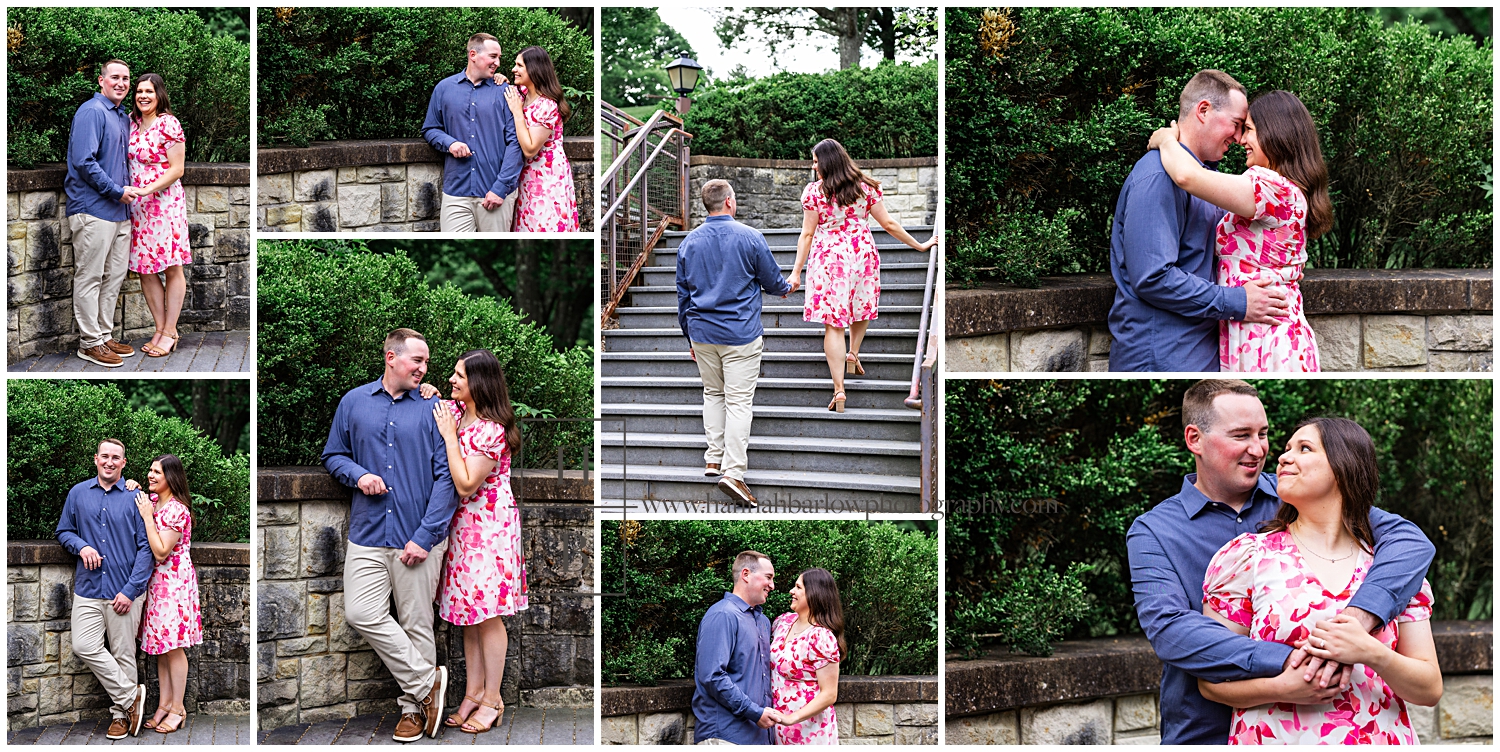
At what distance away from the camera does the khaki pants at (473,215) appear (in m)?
5.33

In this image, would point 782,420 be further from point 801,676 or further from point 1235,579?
point 1235,579

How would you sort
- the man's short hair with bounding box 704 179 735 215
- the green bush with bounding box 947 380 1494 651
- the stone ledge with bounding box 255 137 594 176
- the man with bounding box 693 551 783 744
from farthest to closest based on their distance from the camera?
the man's short hair with bounding box 704 179 735 215 → the green bush with bounding box 947 380 1494 651 → the stone ledge with bounding box 255 137 594 176 → the man with bounding box 693 551 783 744

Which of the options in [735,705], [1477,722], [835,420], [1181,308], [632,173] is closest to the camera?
[1181,308]

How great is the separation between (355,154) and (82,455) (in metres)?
2.44

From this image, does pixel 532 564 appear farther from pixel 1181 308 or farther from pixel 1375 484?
pixel 1375 484

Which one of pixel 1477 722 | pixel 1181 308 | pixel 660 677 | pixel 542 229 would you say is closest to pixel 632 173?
pixel 542 229

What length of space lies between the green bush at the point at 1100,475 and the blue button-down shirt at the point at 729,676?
1.12 m

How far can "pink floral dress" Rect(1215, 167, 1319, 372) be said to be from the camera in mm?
4156

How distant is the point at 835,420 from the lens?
580 centimetres

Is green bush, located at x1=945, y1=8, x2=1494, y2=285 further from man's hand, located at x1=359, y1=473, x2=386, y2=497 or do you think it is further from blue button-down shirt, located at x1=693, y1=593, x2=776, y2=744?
man's hand, located at x1=359, y1=473, x2=386, y2=497

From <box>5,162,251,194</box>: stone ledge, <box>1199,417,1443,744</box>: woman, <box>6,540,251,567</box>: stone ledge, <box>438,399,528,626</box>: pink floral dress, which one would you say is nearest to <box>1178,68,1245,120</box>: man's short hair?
<box>1199,417,1443,744</box>: woman

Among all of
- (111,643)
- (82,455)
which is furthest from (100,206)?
(111,643)

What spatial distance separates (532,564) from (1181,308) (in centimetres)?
343

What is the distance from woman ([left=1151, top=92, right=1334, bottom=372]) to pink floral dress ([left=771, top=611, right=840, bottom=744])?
2269mm
